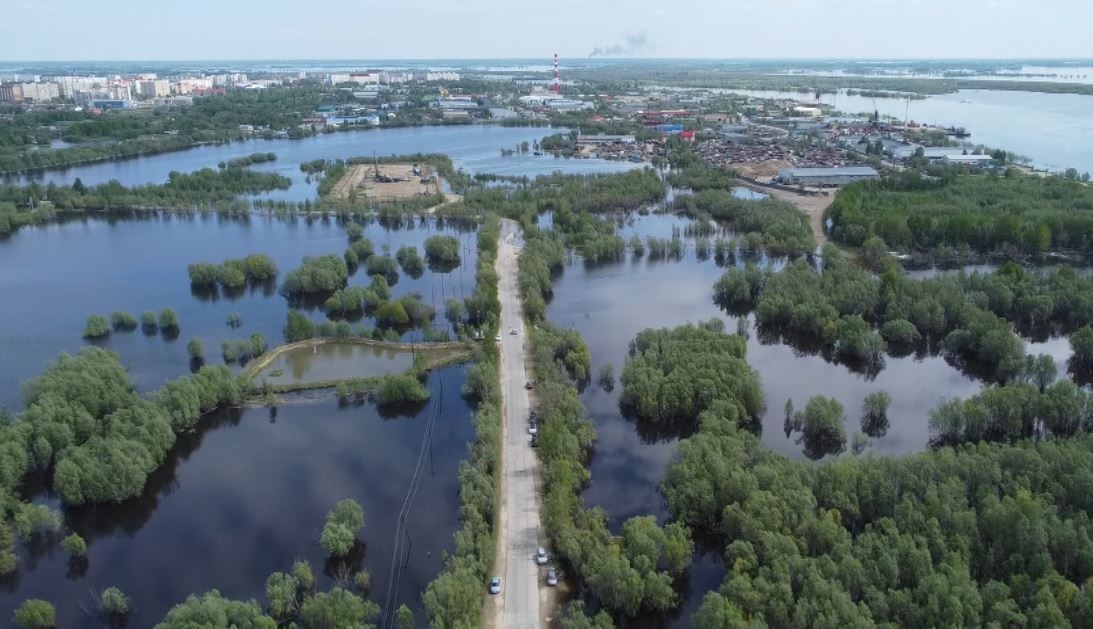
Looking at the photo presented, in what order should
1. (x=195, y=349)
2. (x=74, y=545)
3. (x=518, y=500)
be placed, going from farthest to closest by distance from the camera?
(x=195, y=349), (x=518, y=500), (x=74, y=545)

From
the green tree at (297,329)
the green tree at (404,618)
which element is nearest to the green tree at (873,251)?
the green tree at (297,329)

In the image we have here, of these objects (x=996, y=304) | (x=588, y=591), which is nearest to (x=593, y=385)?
(x=588, y=591)

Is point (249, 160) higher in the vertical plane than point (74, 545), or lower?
higher

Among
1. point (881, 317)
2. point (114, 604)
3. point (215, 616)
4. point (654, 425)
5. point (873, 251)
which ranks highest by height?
point (873, 251)

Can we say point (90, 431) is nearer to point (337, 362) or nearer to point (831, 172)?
point (337, 362)

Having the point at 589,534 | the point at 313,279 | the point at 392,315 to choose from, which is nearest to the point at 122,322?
the point at 313,279

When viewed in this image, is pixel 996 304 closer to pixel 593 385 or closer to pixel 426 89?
pixel 593 385

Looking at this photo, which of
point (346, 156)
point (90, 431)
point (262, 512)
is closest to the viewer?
point (262, 512)
